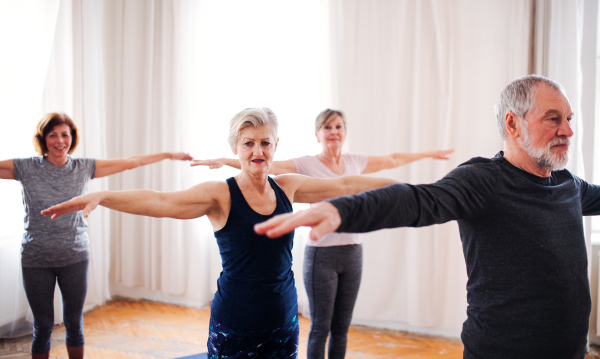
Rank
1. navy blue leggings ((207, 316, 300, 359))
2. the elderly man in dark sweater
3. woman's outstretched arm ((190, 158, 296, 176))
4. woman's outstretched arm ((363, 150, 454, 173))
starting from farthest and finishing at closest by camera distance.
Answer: woman's outstretched arm ((363, 150, 454, 173)) < woman's outstretched arm ((190, 158, 296, 176)) < navy blue leggings ((207, 316, 300, 359)) < the elderly man in dark sweater

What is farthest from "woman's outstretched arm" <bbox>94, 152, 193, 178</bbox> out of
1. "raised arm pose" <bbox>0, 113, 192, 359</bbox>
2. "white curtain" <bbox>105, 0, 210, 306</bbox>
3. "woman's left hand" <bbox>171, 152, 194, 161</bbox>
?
"white curtain" <bbox>105, 0, 210, 306</bbox>

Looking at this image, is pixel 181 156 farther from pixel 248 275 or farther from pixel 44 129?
pixel 248 275

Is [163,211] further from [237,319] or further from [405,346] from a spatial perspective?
[405,346]

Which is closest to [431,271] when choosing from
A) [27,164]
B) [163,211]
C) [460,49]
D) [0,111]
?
[460,49]

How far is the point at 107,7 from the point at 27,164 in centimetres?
250

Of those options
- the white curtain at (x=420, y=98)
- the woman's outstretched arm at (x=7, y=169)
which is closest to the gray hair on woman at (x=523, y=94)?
the white curtain at (x=420, y=98)

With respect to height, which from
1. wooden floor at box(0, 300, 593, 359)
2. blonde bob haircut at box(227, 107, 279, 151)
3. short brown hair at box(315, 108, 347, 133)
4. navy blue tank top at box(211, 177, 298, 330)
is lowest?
wooden floor at box(0, 300, 593, 359)

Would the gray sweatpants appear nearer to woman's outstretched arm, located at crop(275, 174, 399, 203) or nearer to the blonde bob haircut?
woman's outstretched arm, located at crop(275, 174, 399, 203)

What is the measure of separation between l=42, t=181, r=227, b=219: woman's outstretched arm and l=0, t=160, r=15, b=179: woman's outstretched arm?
55.0 inches

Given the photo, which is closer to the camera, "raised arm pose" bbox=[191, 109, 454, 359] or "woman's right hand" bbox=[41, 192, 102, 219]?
"woman's right hand" bbox=[41, 192, 102, 219]

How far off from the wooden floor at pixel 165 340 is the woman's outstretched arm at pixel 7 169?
57.3 inches

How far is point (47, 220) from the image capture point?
8.04 feet

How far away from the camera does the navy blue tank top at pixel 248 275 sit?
155 centimetres

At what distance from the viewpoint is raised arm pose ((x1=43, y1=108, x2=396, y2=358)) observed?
5.07 feet
